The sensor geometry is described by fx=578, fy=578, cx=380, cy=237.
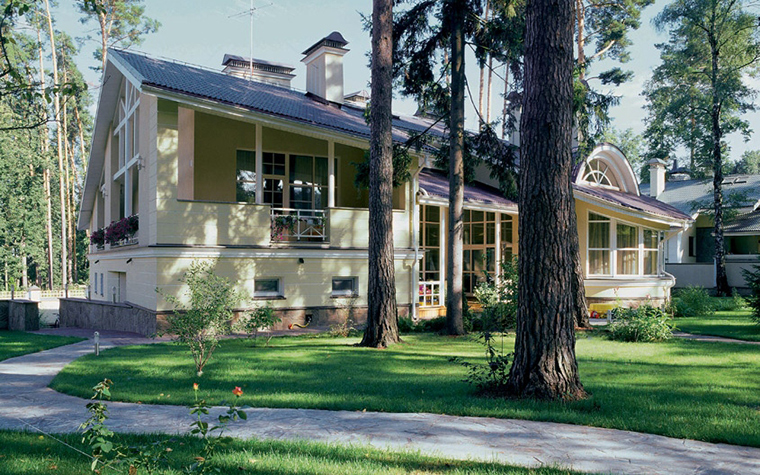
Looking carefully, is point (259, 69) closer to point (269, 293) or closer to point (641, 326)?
point (269, 293)

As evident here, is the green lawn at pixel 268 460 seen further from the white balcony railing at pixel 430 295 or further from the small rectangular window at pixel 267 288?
the white balcony railing at pixel 430 295

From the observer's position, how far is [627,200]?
72.1ft

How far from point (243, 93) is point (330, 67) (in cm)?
557

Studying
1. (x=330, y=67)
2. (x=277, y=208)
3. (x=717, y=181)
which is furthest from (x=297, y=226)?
(x=717, y=181)

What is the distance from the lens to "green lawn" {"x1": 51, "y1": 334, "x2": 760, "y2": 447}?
19.3ft

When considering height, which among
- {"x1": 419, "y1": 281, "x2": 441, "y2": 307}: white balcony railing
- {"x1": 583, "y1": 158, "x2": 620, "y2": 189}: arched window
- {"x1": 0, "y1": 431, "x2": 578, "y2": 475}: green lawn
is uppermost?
{"x1": 583, "y1": 158, "x2": 620, "y2": 189}: arched window

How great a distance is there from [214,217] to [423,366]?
7699mm

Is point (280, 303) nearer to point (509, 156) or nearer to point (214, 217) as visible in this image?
point (214, 217)

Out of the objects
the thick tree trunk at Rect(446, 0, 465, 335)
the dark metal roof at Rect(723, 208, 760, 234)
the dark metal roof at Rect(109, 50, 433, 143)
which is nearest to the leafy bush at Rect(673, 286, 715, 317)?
the thick tree trunk at Rect(446, 0, 465, 335)

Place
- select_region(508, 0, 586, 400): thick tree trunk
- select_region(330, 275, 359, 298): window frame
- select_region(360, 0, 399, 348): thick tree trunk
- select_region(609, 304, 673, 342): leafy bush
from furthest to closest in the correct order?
select_region(330, 275, 359, 298): window frame, select_region(609, 304, 673, 342): leafy bush, select_region(360, 0, 399, 348): thick tree trunk, select_region(508, 0, 586, 400): thick tree trunk

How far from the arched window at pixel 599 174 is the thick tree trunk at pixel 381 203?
41.2 feet

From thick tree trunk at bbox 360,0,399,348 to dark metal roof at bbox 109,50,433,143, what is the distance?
345 cm

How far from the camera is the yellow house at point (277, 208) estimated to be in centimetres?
1424

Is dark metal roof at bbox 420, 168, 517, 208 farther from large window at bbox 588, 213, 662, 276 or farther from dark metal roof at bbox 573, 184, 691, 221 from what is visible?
large window at bbox 588, 213, 662, 276
